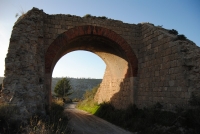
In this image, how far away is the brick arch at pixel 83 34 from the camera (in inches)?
337

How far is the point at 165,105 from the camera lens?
7.54 meters

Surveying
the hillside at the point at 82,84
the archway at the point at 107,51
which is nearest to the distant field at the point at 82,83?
the hillside at the point at 82,84

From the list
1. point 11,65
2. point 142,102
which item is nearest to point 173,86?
point 142,102

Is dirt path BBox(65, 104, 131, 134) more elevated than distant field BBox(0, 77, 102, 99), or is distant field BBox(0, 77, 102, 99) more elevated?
distant field BBox(0, 77, 102, 99)

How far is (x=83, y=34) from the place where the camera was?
931 centimetres

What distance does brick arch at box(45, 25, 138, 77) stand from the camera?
855 cm

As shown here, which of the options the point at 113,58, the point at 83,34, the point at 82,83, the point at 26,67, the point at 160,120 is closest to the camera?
the point at 26,67

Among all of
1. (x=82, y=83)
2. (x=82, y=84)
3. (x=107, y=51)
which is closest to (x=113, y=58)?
(x=107, y=51)

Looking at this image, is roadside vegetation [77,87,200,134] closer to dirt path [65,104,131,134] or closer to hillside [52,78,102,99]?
dirt path [65,104,131,134]

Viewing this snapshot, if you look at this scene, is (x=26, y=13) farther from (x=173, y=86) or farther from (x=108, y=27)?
(x=173, y=86)

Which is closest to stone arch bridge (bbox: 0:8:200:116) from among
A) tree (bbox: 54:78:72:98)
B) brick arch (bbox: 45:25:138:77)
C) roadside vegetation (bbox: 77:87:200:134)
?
brick arch (bbox: 45:25:138:77)

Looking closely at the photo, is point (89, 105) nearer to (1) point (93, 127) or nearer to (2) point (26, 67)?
(1) point (93, 127)

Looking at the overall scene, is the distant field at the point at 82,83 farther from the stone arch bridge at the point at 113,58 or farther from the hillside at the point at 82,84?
the stone arch bridge at the point at 113,58

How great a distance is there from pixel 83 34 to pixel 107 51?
2767 millimetres
